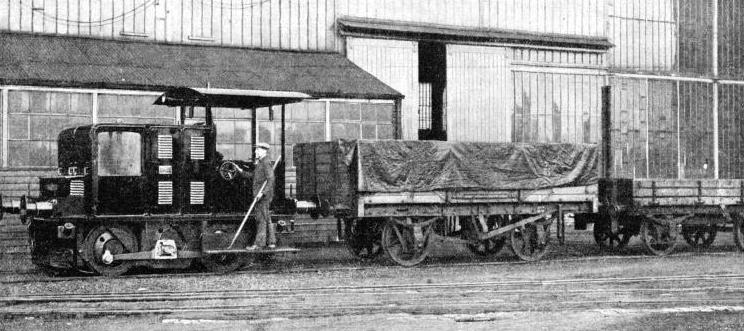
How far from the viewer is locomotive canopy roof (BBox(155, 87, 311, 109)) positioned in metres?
15.6

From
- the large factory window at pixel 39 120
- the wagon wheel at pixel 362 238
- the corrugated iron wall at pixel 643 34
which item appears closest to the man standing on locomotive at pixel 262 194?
the wagon wheel at pixel 362 238

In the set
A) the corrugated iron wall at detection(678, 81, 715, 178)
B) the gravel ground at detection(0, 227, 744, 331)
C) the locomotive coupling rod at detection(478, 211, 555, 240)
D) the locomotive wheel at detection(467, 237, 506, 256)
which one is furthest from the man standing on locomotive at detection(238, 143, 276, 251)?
the corrugated iron wall at detection(678, 81, 715, 178)

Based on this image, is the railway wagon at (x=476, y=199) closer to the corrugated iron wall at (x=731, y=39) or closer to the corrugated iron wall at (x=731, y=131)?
the corrugated iron wall at (x=731, y=131)

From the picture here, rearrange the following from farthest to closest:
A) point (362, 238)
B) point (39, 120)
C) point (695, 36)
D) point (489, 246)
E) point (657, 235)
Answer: point (695, 36), point (657, 235), point (39, 120), point (489, 246), point (362, 238)

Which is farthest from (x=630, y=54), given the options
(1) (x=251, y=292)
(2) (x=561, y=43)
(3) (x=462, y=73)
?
(1) (x=251, y=292)

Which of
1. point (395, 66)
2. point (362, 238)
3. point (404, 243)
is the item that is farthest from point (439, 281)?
point (395, 66)

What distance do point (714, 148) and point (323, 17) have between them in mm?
12234

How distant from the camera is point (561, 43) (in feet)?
85.4

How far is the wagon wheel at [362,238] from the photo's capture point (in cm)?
1798

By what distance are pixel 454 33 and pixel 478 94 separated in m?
1.70

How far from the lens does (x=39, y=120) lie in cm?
1923

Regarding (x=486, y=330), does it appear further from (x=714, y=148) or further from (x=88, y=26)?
(x=714, y=148)

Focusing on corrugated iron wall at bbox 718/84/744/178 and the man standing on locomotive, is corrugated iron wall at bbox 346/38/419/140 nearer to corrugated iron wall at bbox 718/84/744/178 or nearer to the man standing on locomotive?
the man standing on locomotive

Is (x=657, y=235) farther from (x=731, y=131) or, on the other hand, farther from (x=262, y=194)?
(x=731, y=131)
